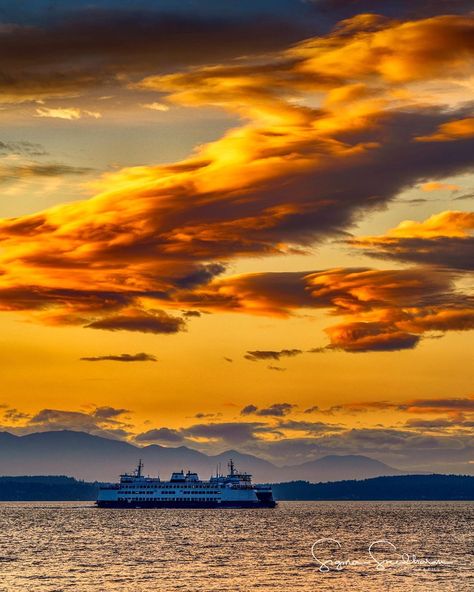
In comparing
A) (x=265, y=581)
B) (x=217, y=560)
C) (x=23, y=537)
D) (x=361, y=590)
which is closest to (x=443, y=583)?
(x=361, y=590)

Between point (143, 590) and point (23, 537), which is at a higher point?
point (23, 537)

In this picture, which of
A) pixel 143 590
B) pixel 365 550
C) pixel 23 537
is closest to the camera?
pixel 143 590

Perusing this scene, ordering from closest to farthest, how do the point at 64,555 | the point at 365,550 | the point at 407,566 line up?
the point at 407,566 → the point at 64,555 → the point at 365,550

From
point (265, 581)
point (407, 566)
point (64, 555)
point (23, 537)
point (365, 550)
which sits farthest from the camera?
point (23, 537)

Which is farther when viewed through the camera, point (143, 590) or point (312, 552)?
point (312, 552)

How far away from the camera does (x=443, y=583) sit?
350 ft

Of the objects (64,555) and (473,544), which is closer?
(64,555)

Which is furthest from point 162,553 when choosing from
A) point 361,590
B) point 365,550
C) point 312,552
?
point 361,590

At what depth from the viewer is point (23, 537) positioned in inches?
7805

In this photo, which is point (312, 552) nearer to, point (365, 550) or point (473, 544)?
point (365, 550)

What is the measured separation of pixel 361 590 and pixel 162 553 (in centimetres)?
5356

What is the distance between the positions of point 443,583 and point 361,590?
9768 mm

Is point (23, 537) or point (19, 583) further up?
point (23, 537)

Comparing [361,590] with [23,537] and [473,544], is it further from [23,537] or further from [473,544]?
[23,537]
